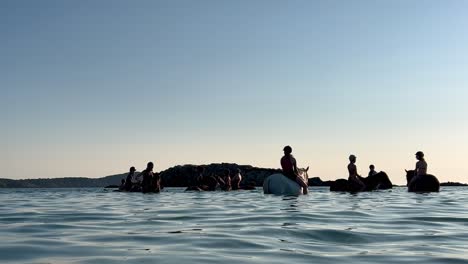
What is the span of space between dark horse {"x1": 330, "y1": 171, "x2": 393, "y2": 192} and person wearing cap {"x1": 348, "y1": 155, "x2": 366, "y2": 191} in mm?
178

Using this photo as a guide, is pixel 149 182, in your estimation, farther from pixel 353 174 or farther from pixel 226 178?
pixel 353 174

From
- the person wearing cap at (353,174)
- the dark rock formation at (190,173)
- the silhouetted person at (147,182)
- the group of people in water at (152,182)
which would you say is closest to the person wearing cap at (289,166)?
the person wearing cap at (353,174)

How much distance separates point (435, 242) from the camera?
279 inches

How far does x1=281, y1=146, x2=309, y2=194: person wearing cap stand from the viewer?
22281mm

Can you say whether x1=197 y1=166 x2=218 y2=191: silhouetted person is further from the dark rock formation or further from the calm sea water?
the dark rock formation

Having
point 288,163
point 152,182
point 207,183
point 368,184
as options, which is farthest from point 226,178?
point 288,163

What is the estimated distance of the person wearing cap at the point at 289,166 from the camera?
22281mm

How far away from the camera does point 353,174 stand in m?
27.7

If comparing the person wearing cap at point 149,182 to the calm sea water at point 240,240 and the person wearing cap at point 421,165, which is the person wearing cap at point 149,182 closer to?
the person wearing cap at point 421,165

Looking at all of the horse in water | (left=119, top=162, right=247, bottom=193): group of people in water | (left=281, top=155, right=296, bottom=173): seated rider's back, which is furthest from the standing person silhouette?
(left=119, top=162, right=247, bottom=193): group of people in water

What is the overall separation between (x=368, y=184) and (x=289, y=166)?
10059mm

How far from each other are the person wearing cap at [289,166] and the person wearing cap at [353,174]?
560cm

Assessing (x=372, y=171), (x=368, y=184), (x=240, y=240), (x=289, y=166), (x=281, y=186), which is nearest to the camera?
(x=240, y=240)

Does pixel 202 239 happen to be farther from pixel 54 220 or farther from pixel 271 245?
pixel 54 220
